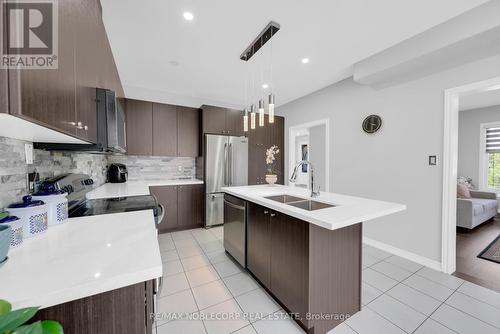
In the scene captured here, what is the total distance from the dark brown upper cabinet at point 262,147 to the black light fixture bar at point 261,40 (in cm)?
191

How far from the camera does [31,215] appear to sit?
951 millimetres

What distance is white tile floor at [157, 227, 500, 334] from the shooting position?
151 cm

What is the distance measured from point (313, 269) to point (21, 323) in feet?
4.65

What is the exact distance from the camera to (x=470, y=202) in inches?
129

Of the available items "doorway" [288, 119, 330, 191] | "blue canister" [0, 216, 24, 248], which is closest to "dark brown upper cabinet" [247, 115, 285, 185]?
"doorway" [288, 119, 330, 191]

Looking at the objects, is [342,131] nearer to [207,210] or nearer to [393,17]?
[393,17]

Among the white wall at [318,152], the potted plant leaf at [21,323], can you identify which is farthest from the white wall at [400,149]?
the potted plant leaf at [21,323]

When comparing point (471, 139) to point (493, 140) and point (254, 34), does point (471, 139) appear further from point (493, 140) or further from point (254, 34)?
point (254, 34)

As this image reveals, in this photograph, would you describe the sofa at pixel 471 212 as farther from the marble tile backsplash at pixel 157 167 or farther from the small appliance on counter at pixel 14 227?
the small appliance on counter at pixel 14 227

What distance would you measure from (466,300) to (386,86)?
8.39ft

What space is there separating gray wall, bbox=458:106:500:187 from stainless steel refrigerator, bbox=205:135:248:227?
5764 millimetres

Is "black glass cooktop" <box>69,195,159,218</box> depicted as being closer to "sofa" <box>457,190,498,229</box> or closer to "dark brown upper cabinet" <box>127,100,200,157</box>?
"dark brown upper cabinet" <box>127,100,200,157</box>

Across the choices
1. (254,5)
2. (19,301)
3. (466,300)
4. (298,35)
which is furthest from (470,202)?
(19,301)

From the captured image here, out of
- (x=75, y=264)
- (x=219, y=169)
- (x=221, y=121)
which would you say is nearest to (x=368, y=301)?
(x=75, y=264)
